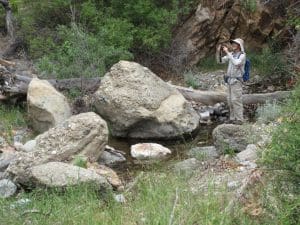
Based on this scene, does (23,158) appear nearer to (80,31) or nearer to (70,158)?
(70,158)

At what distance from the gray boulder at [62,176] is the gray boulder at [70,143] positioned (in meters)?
0.79

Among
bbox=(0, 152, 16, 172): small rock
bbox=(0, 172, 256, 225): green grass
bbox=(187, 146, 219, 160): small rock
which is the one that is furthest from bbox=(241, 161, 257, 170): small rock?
bbox=(0, 152, 16, 172): small rock

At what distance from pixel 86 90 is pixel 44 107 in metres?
1.41

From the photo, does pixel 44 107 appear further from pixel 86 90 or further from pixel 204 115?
pixel 204 115

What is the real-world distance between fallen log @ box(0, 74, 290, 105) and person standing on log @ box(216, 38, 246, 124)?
3.14 ft

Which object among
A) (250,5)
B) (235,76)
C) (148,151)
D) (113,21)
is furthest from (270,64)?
(148,151)

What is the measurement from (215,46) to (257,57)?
52.0 inches

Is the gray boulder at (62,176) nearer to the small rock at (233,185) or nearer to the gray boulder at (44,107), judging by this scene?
the small rock at (233,185)

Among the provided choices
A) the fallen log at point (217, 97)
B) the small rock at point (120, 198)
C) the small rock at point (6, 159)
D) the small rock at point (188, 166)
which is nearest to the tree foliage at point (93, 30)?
the fallen log at point (217, 97)

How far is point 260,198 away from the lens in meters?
4.60

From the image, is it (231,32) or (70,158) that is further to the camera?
(231,32)

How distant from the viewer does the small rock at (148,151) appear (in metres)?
8.91

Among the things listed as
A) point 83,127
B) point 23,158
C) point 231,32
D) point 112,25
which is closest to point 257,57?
point 231,32

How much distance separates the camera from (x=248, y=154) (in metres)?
7.86
